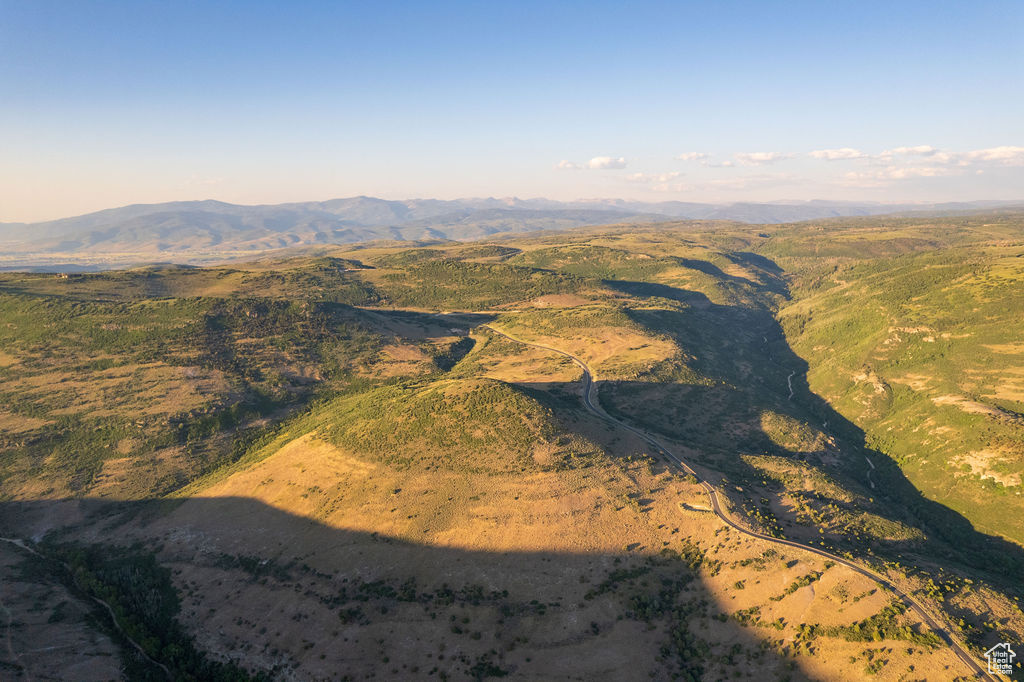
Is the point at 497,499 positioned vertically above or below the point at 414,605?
above

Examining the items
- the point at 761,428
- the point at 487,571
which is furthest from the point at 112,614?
the point at 761,428

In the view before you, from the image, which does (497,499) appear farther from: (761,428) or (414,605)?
(761,428)

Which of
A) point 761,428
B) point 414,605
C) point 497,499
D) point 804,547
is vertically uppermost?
point 497,499

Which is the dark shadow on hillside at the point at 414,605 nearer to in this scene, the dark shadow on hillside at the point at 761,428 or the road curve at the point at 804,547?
the road curve at the point at 804,547

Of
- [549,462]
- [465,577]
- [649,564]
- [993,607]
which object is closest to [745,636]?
[649,564]

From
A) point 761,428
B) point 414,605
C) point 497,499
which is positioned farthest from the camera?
point 761,428

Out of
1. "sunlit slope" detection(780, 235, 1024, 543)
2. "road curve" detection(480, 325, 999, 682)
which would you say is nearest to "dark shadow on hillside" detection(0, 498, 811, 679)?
"road curve" detection(480, 325, 999, 682)

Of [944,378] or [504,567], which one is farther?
[944,378]

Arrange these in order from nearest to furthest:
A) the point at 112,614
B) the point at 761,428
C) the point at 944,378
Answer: the point at 112,614 < the point at 761,428 < the point at 944,378
